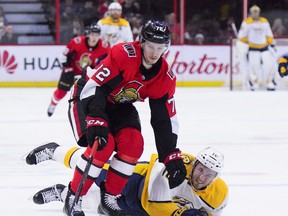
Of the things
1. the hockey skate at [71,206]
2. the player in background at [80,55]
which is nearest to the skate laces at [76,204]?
the hockey skate at [71,206]

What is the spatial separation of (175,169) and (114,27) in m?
6.93

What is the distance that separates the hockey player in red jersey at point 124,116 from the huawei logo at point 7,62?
25.1ft

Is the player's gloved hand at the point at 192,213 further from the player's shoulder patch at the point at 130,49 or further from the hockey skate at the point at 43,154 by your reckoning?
the hockey skate at the point at 43,154

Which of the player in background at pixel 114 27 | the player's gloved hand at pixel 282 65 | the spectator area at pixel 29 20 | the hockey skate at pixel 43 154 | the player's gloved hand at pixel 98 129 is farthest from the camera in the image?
the spectator area at pixel 29 20

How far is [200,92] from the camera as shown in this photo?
10.6 m

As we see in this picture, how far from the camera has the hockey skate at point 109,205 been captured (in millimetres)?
3520

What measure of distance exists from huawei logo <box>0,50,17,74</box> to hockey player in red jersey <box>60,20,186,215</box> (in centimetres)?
766

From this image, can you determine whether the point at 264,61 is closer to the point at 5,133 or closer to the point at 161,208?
the point at 5,133

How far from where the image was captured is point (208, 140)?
6113mm

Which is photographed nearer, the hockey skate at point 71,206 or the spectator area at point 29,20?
the hockey skate at point 71,206

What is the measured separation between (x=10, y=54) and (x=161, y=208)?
8.02 m

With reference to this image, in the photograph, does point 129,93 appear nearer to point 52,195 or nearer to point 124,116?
point 124,116

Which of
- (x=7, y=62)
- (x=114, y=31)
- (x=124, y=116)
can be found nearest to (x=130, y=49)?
(x=124, y=116)

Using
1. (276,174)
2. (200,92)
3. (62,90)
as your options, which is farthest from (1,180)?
(200,92)
